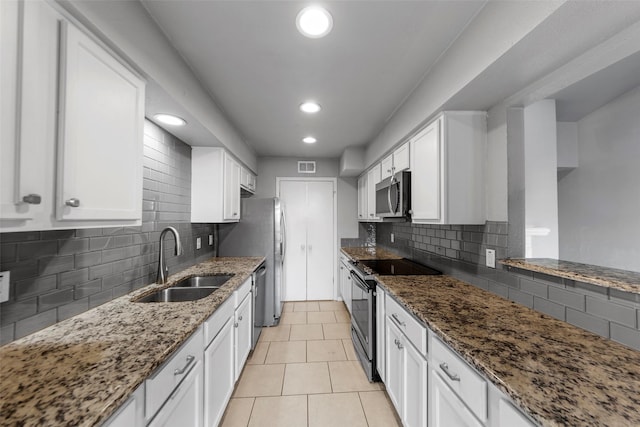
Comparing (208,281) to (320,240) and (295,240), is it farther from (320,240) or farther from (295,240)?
(320,240)

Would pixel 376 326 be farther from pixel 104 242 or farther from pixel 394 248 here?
pixel 104 242

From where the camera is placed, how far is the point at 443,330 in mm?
1122

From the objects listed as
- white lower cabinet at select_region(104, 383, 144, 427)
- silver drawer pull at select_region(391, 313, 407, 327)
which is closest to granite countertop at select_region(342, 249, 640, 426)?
silver drawer pull at select_region(391, 313, 407, 327)

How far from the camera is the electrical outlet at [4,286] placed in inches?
36.5

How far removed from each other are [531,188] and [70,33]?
242 cm

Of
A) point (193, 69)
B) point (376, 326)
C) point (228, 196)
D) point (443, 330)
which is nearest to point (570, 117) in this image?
point (443, 330)

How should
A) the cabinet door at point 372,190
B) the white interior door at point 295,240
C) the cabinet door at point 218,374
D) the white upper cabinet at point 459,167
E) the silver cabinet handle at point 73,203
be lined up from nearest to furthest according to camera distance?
the silver cabinet handle at point 73,203 → the cabinet door at point 218,374 → the white upper cabinet at point 459,167 → the cabinet door at point 372,190 → the white interior door at point 295,240

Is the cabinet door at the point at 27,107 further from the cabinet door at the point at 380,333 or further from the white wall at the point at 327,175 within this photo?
the white wall at the point at 327,175

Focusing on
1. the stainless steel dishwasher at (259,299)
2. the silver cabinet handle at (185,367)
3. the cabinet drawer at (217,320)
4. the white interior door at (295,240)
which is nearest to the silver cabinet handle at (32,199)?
the silver cabinet handle at (185,367)

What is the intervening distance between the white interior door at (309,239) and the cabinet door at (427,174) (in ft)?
7.93

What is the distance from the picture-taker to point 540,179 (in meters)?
1.62

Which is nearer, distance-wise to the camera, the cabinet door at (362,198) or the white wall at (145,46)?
the white wall at (145,46)

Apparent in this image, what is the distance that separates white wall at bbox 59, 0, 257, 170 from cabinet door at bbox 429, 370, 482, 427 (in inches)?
81.5

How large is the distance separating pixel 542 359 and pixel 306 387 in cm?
179
